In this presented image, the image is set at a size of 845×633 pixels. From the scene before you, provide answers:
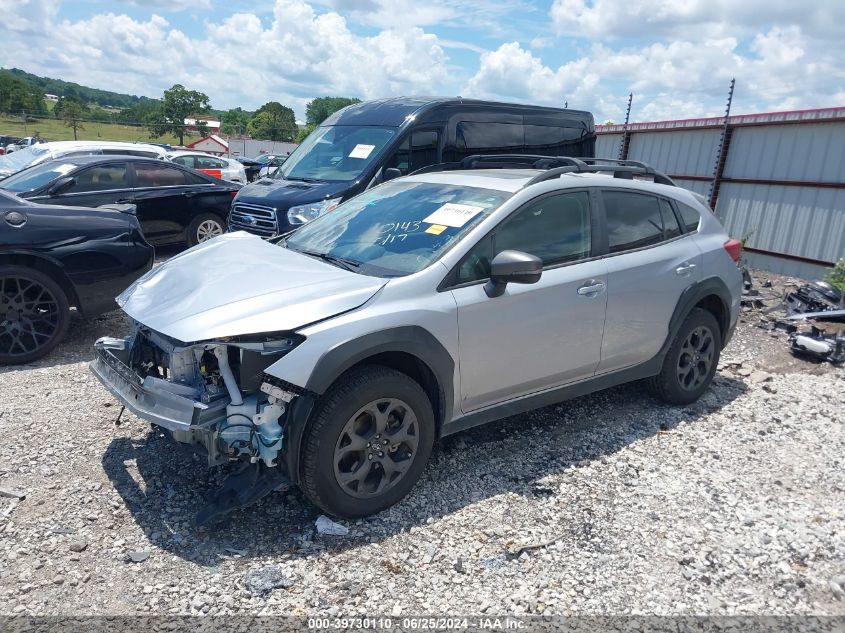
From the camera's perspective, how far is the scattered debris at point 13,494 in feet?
11.1

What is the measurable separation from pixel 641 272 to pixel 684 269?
1.77ft

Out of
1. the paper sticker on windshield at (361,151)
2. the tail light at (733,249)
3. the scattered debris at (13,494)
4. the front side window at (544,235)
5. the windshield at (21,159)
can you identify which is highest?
the paper sticker on windshield at (361,151)

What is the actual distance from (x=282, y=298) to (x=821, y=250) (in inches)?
422

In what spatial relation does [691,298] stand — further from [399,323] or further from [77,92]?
[77,92]

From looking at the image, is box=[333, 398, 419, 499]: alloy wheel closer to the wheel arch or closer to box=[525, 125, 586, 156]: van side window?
the wheel arch

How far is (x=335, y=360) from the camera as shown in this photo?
119 inches

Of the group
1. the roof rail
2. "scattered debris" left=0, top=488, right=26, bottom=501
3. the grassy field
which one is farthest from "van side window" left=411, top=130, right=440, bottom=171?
the grassy field

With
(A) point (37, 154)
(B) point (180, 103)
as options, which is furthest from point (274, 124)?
(A) point (37, 154)

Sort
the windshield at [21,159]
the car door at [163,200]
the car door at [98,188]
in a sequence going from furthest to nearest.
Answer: the windshield at [21,159], the car door at [163,200], the car door at [98,188]

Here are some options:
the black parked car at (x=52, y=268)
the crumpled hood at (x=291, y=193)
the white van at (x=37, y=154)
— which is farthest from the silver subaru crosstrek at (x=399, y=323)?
the white van at (x=37, y=154)

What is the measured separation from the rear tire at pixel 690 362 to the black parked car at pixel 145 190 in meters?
7.39

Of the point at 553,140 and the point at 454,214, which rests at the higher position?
the point at 553,140

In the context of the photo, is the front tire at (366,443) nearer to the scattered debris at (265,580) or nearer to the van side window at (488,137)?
the scattered debris at (265,580)

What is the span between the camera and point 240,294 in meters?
3.23
